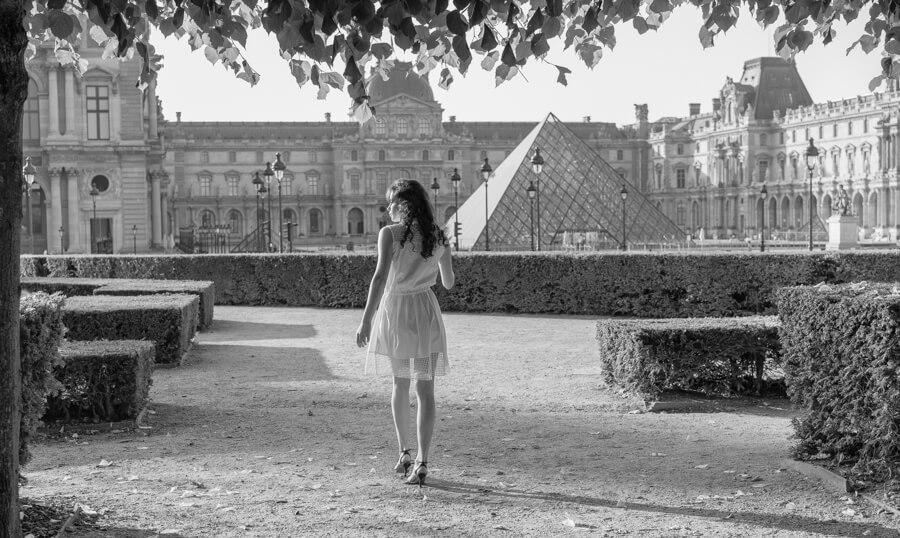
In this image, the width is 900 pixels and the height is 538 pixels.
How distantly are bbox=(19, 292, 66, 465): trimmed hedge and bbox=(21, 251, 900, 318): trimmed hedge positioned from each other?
39.0 feet

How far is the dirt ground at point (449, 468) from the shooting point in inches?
185

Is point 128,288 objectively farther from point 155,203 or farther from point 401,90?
point 401,90

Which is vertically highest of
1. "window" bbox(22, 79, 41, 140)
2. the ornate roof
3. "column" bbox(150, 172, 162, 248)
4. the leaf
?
the ornate roof

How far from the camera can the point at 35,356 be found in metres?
5.34

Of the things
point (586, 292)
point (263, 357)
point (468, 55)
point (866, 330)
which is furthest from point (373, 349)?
point (586, 292)

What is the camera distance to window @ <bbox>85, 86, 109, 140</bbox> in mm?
37062

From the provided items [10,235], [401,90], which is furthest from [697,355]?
[401,90]

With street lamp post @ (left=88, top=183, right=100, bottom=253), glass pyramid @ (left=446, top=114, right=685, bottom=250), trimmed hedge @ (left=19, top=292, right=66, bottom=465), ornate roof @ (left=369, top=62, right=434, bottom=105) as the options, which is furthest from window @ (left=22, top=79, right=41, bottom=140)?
ornate roof @ (left=369, top=62, right=434, bottom=105)

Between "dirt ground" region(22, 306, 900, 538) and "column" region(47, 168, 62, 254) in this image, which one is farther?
"column" region(47, 168, 62, 254)

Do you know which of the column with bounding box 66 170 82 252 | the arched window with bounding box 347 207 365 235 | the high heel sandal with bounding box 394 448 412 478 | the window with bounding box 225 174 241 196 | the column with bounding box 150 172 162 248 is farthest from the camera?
the arched window with bounding box 347 207 365 235

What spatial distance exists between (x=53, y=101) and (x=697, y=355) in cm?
3279

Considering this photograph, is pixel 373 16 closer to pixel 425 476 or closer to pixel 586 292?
pixel 425 476

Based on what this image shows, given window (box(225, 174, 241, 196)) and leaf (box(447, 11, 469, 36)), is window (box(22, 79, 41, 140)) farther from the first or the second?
window (box(225, 174, 241, 196))

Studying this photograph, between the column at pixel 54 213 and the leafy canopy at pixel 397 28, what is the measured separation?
32.3 m
